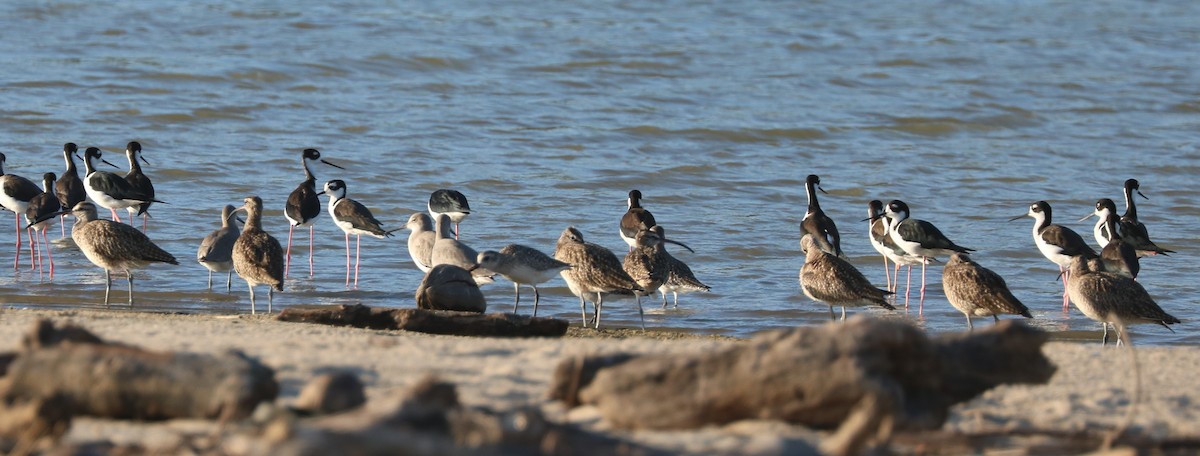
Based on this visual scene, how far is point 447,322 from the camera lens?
9.31 meters

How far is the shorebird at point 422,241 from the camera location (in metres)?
13.0

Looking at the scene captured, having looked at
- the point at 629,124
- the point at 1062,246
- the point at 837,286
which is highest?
the point at 629,124

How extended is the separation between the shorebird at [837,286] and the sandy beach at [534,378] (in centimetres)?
256

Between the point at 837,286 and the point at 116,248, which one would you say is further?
the point at 116,248

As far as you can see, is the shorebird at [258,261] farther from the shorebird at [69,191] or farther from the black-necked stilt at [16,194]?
the shorebird at [69,191]

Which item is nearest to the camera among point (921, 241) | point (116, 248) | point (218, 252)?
point (116, 248)

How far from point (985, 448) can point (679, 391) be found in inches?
43.8

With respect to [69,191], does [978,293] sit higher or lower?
lower

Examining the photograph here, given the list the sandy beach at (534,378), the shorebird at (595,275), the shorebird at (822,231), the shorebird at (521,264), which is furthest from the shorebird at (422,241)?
the sandy beach at (534,378)

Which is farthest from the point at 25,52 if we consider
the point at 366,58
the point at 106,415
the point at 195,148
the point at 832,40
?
the point at 106,415

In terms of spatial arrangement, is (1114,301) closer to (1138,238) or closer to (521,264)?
(1138,238)

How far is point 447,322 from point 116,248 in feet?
12.6

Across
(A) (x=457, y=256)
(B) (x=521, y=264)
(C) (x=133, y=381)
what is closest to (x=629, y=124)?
(A) (x=457, y=256)

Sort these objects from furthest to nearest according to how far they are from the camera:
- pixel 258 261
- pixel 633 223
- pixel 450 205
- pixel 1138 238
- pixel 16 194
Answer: pixel 16 194 < pixel 450 205 < pixel 633 223 < pixel 1138 238 < pixel 258 261
